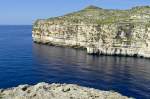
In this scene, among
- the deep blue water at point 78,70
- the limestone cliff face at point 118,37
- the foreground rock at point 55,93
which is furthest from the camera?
the limestone cliff face at point 118,37

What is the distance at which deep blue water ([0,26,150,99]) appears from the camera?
331 feet

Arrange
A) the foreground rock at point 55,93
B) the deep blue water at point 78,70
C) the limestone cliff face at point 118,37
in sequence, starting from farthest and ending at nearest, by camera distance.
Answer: the limestone cliff face at point 118,37, the deep blue water at point 78,70, the foreground rock at point 55,93

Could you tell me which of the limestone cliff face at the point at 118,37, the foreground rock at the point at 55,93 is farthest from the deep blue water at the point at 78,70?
the foreground rock at the point at 55,93

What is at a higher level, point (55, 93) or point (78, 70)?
point (55, 93)

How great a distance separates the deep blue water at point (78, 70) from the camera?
101000mm

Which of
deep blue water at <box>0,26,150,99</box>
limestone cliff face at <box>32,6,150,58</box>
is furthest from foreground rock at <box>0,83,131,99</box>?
limestone cliff face at <box>32,6,150,58</box>

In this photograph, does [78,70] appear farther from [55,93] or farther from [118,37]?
[55,93]

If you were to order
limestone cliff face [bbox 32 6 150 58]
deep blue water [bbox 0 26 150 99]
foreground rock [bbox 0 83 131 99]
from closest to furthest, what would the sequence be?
1. foreground rock [bbox 0 83 131 99]
2. deep blue water [bbox 0 26 150 99]
3. limestone cliff face [bbox 32 6 150 58]

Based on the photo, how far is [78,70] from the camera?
410 ft

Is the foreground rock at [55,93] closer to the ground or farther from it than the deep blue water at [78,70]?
farther from it

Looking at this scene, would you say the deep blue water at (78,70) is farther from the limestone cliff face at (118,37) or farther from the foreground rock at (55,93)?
the foreground rock at (55,93)

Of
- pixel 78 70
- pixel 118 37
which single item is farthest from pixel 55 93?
pixel 118 37

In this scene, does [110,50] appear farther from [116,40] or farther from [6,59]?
[6,59]

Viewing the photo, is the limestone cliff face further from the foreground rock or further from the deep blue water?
the foreground rock
